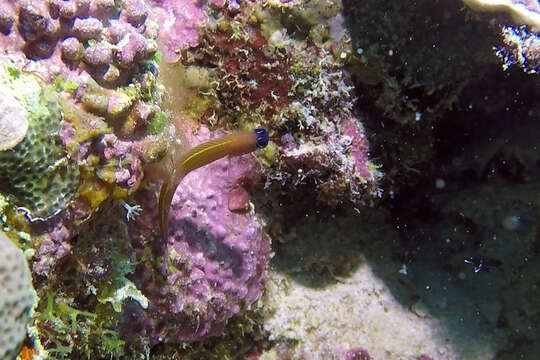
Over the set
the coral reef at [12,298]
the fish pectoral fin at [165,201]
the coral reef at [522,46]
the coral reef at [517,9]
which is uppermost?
the coral reef at [517,9]

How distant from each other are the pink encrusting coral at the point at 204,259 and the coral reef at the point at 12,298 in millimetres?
1078

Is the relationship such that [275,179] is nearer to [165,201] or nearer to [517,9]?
[165,201]

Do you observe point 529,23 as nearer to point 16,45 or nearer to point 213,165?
point 213,165

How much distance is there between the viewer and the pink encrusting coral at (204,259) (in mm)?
3424

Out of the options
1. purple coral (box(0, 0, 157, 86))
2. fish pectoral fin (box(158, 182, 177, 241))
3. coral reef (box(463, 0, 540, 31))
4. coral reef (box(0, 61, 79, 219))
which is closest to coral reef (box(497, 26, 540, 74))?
coral reef (box(463, 0, 540, 31))

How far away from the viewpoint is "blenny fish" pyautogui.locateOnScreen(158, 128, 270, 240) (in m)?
2.99

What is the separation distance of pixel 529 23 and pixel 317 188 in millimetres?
2269

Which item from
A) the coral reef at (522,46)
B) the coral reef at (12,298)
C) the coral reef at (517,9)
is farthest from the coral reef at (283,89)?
the coral reef at (12,298)

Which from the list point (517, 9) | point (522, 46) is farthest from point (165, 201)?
point (522, 46)

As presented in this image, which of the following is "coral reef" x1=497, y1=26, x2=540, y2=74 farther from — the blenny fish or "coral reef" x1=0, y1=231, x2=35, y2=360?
"coral reef" x1=0, y1=231, x2=35, y2=360

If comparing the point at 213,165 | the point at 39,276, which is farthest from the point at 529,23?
the point at 39,276

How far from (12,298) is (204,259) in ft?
5.75

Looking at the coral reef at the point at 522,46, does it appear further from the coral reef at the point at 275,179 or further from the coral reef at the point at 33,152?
the coral reef at the point at 33,152

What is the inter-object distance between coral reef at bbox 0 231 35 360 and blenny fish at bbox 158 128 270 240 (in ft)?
3.59
